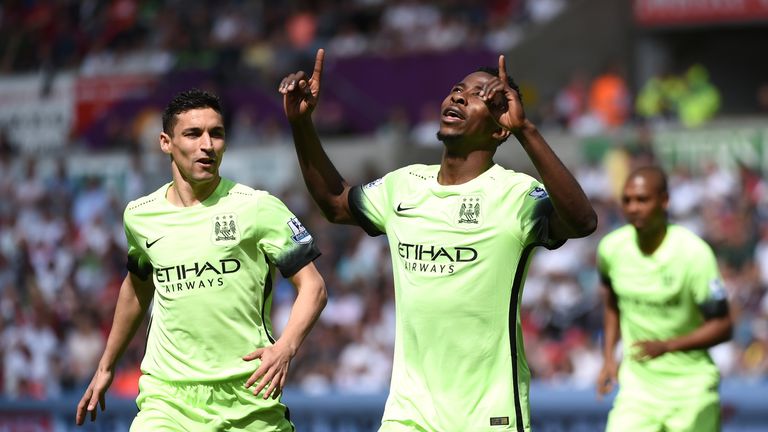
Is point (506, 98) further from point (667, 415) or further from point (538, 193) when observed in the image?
point (667, 415)

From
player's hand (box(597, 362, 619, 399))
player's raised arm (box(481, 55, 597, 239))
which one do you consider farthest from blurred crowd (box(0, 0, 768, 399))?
player's raised arm (box(481, 55, 597, 239))

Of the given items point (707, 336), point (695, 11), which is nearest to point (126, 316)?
point (707, 336)

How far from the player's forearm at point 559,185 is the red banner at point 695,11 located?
57.0 feet

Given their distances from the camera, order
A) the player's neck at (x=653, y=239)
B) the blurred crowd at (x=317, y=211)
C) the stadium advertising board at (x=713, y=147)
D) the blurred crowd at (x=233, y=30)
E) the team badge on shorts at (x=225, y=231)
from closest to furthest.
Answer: the team badge on shorts at (x=225, y=231)
the player's neck at (x=653, y=239)
the blurred crowd at (x=317, y=211)
the stadium advertising board at (x=713, y=147)
the blurred crowd at (x=233, y=30)

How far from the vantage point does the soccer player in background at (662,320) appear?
9203mm

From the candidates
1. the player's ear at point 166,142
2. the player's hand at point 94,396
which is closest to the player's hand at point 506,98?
the player's ear at point 166,142

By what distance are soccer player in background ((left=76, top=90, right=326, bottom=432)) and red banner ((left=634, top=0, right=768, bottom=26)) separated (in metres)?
16.9

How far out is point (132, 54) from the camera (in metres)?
27.6

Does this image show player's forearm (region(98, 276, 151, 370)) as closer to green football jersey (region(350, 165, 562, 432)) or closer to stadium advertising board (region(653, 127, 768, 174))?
green football jersey (region(350, 165, 562, 432))

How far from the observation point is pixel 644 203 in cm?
951

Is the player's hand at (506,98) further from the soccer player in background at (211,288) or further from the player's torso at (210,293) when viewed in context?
the player's torso at (210,293)

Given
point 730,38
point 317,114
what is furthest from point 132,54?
point 730,38

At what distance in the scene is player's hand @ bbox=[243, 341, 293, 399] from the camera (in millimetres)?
6711

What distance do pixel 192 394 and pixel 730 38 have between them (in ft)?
65.0
